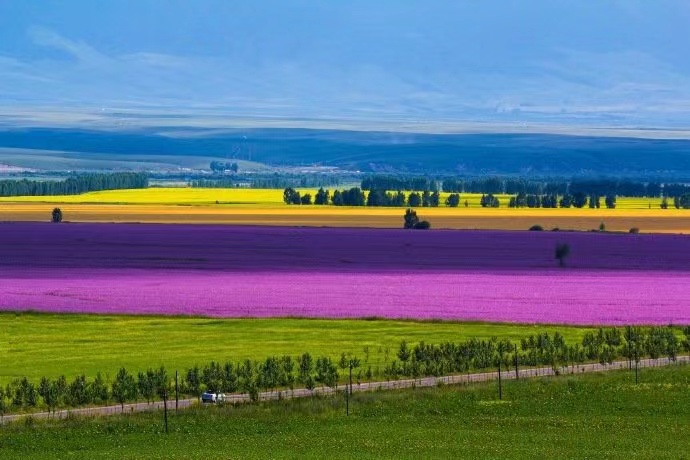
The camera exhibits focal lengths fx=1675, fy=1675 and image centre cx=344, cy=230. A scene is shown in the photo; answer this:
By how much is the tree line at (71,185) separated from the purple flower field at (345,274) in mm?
59786

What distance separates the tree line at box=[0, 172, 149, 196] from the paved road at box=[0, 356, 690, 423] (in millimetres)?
108341

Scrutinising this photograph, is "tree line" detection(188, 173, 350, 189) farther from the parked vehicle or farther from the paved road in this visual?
the parked vehicle

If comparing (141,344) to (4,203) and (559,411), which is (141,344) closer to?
(559,411)

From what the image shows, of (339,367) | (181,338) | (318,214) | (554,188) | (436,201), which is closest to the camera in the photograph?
(339,367)

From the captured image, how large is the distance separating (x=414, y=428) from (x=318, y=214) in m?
74.7

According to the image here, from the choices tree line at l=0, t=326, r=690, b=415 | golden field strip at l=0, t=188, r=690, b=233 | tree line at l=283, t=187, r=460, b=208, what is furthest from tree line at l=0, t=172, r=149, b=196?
tree line at l=0, t=326, r=690, b=415

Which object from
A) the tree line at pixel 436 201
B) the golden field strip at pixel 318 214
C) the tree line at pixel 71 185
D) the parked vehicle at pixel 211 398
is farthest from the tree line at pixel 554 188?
the parked vehicle at pixel 211 398

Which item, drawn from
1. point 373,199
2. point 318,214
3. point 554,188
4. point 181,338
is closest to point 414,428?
point 181,338

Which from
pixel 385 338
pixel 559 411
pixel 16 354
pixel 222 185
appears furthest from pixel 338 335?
pixel 222 185

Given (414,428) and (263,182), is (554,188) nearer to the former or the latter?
(263,182)

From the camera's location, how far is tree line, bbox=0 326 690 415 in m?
31.2

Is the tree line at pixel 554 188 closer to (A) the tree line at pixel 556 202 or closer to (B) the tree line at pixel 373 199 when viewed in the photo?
(A) the tree line at pixel 556 202

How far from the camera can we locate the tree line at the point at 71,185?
466 feet

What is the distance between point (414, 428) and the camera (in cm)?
2817
